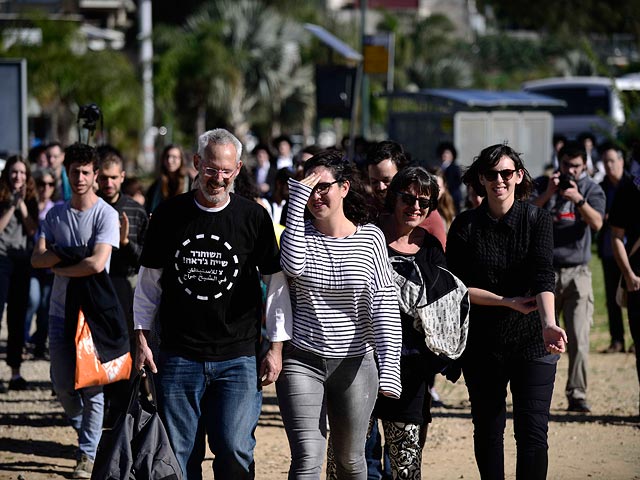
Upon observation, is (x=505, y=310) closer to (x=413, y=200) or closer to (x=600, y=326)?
(x=413, y=200)

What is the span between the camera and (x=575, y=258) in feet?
29.7

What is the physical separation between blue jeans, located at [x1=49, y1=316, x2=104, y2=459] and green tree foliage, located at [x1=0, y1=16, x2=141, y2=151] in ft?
71.7

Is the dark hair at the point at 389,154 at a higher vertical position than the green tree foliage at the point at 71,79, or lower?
lower

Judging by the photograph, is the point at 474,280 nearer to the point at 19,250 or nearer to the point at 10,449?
the point at 10,449

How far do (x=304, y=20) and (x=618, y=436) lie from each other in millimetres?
44716

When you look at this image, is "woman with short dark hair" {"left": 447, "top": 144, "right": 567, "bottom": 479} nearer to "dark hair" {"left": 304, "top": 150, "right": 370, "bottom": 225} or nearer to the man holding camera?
"dark hair" {"left": 304, "top": 150, "right": 370, "bottom": 225}

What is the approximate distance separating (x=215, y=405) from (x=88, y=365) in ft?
6.41

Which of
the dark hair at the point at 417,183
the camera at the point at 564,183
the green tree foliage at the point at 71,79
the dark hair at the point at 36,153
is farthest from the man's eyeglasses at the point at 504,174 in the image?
the green tree foliage at the point at 71,79

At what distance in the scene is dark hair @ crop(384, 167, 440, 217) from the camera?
578 centimetres

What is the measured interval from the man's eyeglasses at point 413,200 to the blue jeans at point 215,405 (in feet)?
3.73

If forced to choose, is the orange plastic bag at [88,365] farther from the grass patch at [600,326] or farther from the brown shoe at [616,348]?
the brown shoe at [616,348]

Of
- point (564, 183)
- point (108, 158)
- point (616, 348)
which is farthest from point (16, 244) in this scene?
point (616, 348)

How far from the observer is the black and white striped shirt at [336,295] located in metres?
5.29

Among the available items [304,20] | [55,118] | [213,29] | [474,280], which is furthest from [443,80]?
[474,280]
